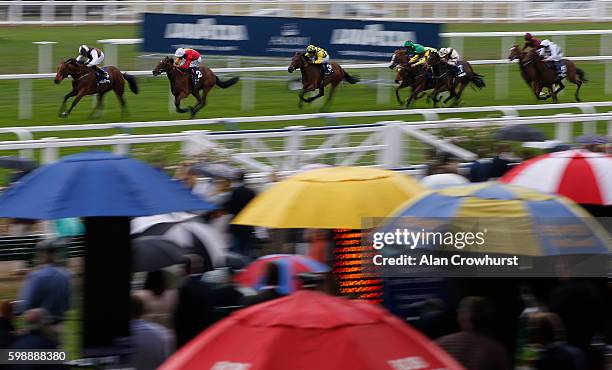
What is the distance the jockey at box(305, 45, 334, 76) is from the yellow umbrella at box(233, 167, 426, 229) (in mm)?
12226

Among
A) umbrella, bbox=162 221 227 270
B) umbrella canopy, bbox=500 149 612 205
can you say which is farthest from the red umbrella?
umbrella, bbox=162 221 227 270

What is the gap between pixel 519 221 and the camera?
5719mm

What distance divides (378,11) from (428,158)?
16408 mm

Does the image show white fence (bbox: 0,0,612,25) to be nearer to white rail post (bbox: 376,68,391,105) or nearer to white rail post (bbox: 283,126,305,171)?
white rail post (bbox: 376,68,391,105)

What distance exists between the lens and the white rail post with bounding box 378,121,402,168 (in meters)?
A: 11.7

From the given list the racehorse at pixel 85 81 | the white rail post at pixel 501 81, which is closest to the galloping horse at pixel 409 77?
the white rail post at pixel 501 81

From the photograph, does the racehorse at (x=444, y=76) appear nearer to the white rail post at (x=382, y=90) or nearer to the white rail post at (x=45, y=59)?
the white rail post at (x=382, y=90)

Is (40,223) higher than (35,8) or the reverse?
the reverse

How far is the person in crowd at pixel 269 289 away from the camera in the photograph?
18.7 ft

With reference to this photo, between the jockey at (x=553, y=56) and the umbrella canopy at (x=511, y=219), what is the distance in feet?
44.9

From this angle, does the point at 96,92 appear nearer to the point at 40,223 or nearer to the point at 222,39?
the point at 222,39

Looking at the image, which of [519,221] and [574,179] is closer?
[519,221]

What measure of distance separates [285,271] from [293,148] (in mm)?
5492

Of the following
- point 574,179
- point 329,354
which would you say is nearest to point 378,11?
point 574,179
